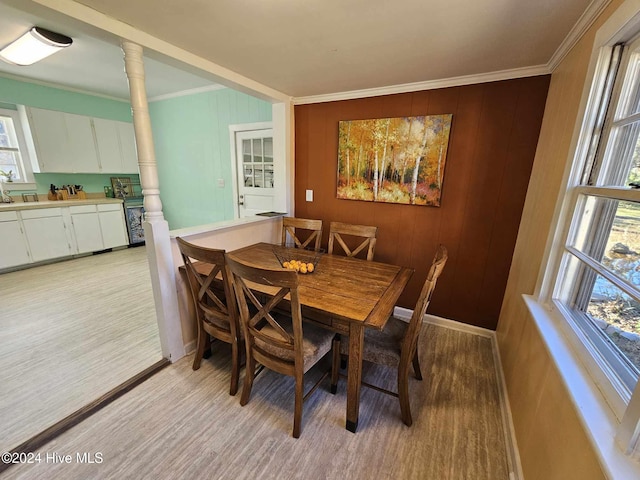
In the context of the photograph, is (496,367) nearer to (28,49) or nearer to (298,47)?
(298,47)

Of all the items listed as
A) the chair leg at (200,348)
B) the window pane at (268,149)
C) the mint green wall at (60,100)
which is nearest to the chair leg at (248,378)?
the chair leg at (200,348)

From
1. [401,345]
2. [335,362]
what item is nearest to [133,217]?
[335,362]

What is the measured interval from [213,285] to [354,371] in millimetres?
1154

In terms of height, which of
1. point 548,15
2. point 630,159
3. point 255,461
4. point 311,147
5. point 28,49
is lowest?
point 255,461

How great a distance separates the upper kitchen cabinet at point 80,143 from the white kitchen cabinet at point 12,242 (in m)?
0.88

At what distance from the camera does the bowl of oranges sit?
1.92m

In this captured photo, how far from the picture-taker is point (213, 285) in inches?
75.2

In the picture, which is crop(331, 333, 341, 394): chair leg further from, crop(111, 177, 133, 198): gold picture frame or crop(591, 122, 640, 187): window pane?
crop(111, 177, 133, 198): gold picture frame

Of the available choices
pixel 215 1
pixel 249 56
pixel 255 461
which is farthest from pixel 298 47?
pixel 255 461

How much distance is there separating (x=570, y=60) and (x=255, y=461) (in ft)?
9.33

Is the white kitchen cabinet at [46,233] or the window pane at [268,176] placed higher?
the window pane at [268,176]

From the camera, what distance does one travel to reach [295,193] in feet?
10.4

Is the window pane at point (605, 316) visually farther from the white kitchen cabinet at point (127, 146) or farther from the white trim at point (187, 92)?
the white kitchen cabinet at point (127, 146)

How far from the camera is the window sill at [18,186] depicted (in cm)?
371
